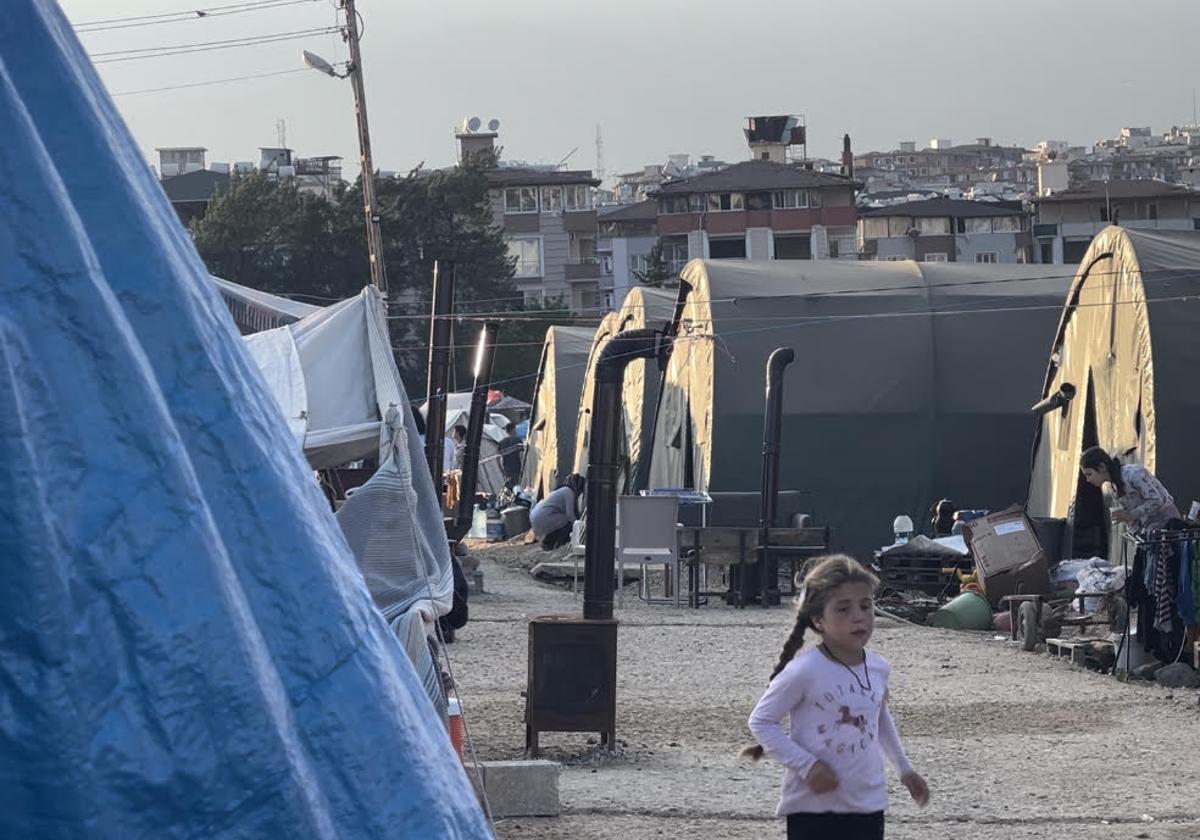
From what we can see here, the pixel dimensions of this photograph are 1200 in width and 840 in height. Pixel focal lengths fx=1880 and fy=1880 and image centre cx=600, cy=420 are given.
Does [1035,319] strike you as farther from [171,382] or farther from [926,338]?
[171,382]

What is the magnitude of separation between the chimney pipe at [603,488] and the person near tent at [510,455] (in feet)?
105

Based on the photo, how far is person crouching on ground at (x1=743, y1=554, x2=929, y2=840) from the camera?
5.21 m

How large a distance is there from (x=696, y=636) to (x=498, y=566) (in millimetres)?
10003

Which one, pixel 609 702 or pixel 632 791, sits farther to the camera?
pixel 609 702

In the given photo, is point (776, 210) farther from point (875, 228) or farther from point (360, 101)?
point (360, 101)

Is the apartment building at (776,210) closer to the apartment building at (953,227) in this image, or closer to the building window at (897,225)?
the apartment building at (953,227)

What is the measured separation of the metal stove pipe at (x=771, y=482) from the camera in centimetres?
1973

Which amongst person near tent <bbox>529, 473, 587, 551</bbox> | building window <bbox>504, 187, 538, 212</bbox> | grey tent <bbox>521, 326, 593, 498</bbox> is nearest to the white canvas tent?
person near tent <bbox>529, 473, 587, 551</bbox>

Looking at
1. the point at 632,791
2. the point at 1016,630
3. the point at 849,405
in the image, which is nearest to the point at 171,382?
the point at 632,791

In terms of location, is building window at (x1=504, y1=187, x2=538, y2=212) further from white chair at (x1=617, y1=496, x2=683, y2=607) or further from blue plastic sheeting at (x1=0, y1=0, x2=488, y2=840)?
blue plastic sheeting at (x1=0, y1=0, x2=488, y2=840)

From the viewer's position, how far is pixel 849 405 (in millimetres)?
24453

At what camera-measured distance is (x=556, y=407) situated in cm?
3703

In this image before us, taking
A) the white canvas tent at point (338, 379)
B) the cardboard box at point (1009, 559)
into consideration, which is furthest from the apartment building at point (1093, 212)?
the white canvas tent at point (338, 379)

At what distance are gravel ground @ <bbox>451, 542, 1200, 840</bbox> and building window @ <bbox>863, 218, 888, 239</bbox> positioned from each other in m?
64.8
